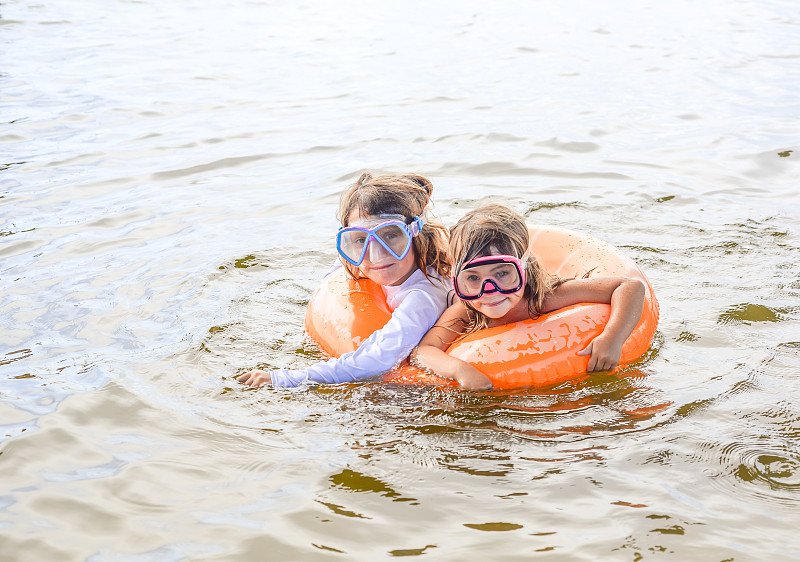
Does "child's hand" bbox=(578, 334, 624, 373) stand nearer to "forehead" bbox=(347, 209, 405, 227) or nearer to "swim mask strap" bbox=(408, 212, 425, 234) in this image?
"swim mask strap" bbox=(408, 212, 425, 234)

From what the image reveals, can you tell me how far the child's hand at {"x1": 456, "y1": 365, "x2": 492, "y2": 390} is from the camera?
408cm

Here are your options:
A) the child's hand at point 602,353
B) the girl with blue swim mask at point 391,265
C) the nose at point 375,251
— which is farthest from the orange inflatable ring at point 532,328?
the nose at point 375,251

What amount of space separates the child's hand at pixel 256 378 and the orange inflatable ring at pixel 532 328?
44 centimetres

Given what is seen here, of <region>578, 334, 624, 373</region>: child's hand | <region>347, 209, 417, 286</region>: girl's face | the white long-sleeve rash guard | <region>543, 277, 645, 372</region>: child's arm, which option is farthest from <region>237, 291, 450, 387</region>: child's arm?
<region>578, 334, 624, 373</region>: child's hand

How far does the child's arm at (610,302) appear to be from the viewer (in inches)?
162

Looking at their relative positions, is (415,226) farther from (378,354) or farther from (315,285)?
(315,285)

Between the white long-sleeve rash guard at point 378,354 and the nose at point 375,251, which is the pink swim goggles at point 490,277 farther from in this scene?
the nose at point 375,251

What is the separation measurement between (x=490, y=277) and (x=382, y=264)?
0.71 metres

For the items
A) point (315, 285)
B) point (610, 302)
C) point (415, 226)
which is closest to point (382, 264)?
point (415, 226)

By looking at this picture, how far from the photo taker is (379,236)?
4.49m

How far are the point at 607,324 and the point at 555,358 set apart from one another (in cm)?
35

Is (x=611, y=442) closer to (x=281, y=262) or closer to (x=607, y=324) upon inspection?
(x=607, y=324)

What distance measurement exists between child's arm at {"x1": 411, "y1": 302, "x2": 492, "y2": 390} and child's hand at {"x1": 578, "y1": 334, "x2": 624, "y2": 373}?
0.52 meters

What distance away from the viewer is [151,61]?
14469 mm
